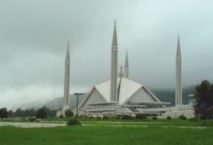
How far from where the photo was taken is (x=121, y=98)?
3012 inches

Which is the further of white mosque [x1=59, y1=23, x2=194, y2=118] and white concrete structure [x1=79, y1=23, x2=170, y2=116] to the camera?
white concrete structure [x1=79, y1=23, x2=170, y2=116]

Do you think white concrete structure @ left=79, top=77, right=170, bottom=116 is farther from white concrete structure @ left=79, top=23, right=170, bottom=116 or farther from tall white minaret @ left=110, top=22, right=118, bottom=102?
tall white minaret @ left=110, top=22, right=118, bottom=102

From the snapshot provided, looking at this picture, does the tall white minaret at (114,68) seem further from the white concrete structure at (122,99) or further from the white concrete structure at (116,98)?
the white concrete structure at (122,99)

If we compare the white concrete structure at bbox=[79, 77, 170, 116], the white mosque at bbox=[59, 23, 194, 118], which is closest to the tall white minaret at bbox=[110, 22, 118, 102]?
the white mosque at bbox=[59, 23, 194, 118]

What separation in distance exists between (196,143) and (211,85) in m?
20.6

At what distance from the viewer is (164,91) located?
14825 centimetres

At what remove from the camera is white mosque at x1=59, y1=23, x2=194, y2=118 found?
6681 cm

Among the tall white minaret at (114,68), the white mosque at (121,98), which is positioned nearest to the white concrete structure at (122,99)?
the white mosque at (121,98)

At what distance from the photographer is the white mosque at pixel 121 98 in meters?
66.8

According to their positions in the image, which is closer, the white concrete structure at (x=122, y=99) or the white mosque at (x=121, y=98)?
the white mosque at (x=121, y=98)

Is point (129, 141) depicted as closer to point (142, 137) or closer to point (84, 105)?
point (142, 137)

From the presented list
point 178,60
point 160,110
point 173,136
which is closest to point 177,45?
point 178,60

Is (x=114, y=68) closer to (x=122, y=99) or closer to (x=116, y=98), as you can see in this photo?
(x=116, y=98)

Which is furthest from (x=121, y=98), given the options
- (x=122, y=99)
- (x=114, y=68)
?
(x=114, y=68)
